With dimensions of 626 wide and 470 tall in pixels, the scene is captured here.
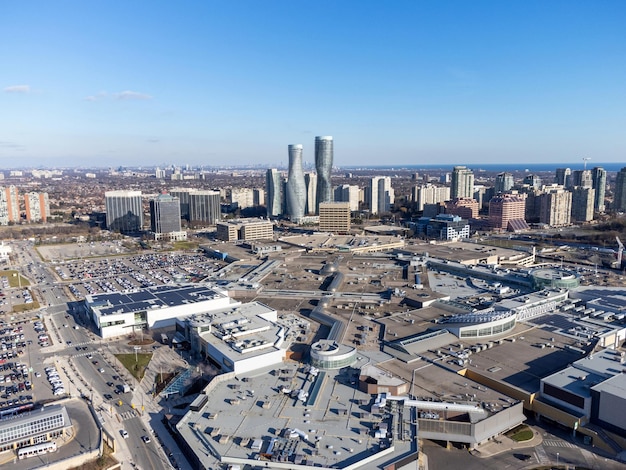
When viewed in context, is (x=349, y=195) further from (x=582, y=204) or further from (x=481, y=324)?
(x=481, y=324)

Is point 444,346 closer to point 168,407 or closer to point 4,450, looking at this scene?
point 168,407

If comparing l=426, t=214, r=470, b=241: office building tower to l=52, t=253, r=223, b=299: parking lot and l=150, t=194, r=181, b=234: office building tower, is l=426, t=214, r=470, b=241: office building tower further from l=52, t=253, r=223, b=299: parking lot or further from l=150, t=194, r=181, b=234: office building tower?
l=150, t=194, r=181, b=234: office building tower

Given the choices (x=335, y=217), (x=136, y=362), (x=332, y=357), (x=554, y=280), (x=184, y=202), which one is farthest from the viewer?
(x=184, y=202)

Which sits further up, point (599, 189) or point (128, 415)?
point (599, 189)

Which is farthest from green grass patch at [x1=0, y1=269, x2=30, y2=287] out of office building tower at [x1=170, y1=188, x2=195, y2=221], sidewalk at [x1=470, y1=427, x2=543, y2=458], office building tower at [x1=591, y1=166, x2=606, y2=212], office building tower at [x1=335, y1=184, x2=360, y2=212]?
office building tower at [x1=591, y1=166, x2=606, y2=212]

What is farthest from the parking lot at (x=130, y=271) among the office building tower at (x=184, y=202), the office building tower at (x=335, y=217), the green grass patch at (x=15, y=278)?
the office building tower at (x=184, y=202)

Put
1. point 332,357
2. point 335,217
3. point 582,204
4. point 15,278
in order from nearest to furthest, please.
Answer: point 332,357, point 15,278, point 335,217, point 582,204

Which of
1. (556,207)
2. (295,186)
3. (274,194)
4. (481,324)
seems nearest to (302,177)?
(295,186)
